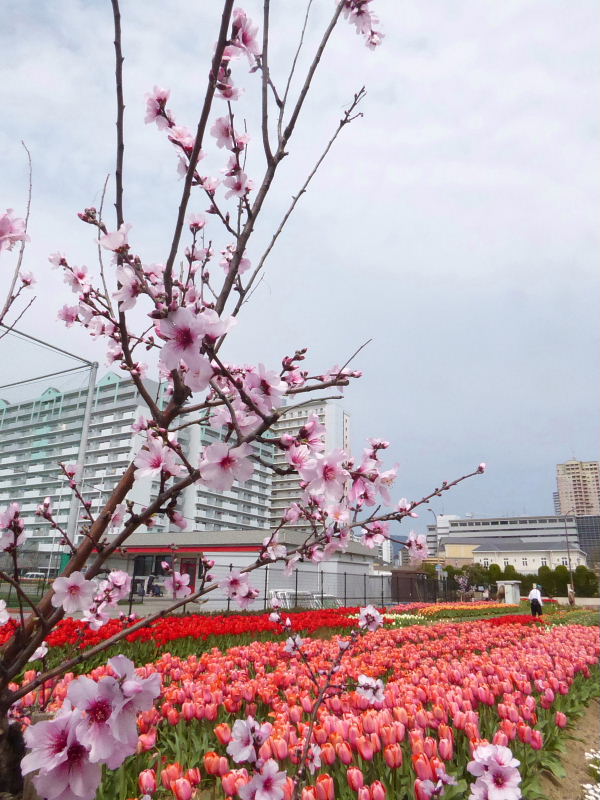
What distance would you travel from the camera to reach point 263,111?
165 centimetres

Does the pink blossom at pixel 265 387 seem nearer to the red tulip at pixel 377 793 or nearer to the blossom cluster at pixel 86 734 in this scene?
the blossom cluster at pixel 86 734

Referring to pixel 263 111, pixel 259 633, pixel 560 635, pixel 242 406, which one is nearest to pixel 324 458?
pixel 242 406

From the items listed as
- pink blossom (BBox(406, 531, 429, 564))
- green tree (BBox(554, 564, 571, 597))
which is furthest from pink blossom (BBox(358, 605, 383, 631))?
green tree (BBox(554, 564, 571, 597))

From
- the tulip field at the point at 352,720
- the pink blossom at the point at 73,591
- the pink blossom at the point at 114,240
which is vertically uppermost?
the pink blossom at the point at 114,240

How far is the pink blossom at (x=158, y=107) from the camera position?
2.12m

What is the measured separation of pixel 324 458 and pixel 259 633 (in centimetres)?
757

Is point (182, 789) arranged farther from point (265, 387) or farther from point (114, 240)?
point (114, 240)

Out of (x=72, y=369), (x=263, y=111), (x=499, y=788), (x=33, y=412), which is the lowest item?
(x=499, y=788)

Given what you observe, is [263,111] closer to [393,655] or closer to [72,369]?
[393,655]

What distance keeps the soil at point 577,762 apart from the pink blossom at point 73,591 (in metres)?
3.10

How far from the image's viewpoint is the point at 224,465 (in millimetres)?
1495

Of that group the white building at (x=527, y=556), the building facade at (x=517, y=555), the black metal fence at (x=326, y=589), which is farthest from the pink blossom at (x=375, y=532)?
the white building at (x=527, y=556)

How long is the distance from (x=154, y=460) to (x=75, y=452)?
84269 mm

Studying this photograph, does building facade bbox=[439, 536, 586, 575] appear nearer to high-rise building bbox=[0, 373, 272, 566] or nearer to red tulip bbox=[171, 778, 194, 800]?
high-rise building bbox=[0, 373, 272, 566]
